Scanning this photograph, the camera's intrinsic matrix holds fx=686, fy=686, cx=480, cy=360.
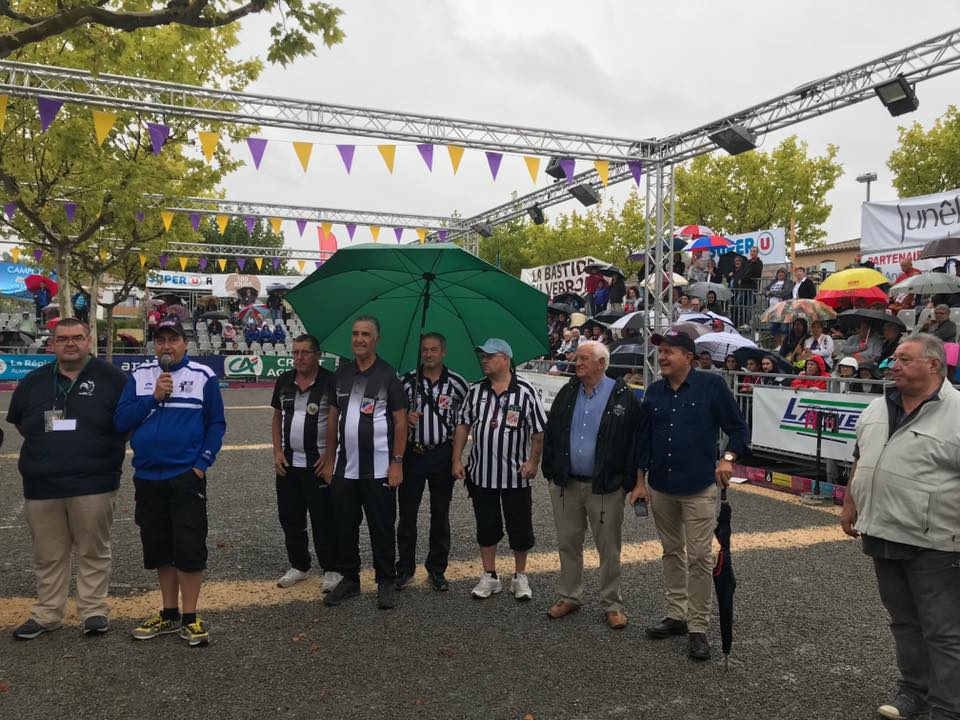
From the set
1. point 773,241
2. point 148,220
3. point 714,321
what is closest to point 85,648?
point 714,321

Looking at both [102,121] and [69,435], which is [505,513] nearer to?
[69,435]

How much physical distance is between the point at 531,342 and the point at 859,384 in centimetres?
522

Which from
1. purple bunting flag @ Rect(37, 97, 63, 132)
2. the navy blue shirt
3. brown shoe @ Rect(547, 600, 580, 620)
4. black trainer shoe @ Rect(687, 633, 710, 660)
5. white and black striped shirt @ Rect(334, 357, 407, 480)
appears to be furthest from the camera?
purple bunting flag @ Rect(37, 97, 63, 132)

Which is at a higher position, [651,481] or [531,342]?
[531,342]

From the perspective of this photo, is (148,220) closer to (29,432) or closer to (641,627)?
(29,432)

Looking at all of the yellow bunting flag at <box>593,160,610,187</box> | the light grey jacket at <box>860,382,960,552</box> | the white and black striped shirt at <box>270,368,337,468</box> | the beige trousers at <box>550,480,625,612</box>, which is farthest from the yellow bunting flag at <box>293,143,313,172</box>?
the light grey jacket at <box>860,382,960,552</box>

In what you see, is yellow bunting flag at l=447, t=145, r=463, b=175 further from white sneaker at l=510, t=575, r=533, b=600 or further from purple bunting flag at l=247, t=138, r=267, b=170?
white sneaker at l=510, t=575, r=533, b=600

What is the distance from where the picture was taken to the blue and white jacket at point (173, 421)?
395cm

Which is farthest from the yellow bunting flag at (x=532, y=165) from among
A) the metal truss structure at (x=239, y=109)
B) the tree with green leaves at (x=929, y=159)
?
the tree with green leaves at (x=929, y=159)

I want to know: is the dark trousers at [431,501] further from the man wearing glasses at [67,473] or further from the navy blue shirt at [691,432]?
the man wearing glasses at [67,473]

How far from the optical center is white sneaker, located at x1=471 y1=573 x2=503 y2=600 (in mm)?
4750

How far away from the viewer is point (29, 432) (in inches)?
160

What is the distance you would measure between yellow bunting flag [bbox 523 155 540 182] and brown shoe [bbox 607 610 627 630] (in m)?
8.62

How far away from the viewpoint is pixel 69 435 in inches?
159
